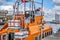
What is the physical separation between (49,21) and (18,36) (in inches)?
19.7

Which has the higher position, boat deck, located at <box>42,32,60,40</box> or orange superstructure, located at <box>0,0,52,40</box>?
orange superstructure, located at <box>0,0,52,40</box>

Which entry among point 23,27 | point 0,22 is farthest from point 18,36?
point 0,22

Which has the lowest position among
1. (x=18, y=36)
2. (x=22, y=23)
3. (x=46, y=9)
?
(x=18, y=36)

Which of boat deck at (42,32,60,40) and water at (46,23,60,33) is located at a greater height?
water at (46,23,60,33)

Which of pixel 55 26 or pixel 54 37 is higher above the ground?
pixel 55 26

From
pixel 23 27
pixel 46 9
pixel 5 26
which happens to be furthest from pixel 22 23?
pixel 46 9

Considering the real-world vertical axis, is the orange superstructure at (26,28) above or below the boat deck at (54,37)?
above

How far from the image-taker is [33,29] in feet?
8.19

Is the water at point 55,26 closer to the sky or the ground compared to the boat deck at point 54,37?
closer to the sky

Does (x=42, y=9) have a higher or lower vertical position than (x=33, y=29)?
higher

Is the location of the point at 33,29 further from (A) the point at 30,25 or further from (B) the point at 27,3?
(B) the point at 27,3

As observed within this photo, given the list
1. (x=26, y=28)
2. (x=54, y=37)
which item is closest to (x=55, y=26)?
(x=54, y=37)

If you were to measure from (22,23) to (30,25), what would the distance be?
12 cm

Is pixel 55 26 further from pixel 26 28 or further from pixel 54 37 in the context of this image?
pixel 26 28
